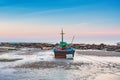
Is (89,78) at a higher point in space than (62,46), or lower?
lower

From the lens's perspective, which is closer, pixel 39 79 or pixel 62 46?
pixel 39 79

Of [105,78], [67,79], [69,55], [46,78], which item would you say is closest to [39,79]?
[46,78]

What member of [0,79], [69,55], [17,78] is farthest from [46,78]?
[69,55]

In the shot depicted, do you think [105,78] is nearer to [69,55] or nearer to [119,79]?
[119,79]

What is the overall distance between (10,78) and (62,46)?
29.3 meters

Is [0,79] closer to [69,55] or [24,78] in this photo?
[24,78]

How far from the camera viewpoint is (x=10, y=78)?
22.7m

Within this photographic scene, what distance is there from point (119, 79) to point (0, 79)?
10256 millimetres

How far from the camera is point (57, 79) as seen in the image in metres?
22.6

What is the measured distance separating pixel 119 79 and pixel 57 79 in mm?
5383

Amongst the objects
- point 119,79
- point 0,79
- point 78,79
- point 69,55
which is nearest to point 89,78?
point 78,79

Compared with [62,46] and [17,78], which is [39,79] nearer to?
[17,78]

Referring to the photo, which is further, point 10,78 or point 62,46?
point 62,46

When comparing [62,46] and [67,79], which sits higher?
[62,46]
